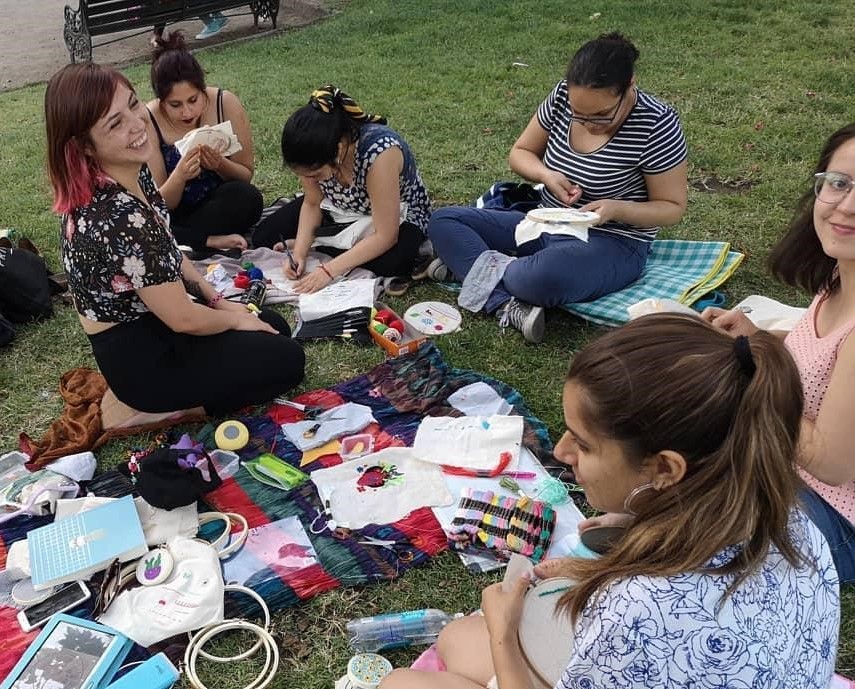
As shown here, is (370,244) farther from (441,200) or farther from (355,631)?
(355,631)

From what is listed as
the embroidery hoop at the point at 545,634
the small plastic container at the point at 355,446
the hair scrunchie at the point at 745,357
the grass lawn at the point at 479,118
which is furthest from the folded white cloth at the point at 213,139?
the hair scrunchie at the point at 745,357

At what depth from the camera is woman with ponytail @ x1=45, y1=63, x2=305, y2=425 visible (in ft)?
8.52

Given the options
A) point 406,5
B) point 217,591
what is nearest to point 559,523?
point 217,591

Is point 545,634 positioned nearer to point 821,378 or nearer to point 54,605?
point 821,378

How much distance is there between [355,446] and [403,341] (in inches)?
31.5

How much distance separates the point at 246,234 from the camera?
4.82 meters

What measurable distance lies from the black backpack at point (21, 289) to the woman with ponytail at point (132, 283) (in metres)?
1.15

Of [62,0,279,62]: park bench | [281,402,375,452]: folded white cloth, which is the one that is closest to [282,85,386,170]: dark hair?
[281,402,375,452]: folded white cloth

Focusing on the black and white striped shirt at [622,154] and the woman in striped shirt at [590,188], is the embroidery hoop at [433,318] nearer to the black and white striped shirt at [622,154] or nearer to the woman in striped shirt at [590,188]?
the woman in striped shirt at [590,188]

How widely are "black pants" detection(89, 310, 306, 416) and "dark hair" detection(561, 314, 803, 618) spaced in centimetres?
215

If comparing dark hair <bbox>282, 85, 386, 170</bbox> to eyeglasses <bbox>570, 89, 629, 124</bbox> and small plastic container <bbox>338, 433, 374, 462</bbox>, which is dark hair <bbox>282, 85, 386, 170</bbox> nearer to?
eyeglasses <bbox>570, 89, 629, 124</bbox>

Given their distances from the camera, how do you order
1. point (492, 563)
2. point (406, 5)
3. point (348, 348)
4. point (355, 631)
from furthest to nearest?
point (406, 5)
point (348, 348)
point (492, 563)
point (355, 631)

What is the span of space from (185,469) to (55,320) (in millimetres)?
1826

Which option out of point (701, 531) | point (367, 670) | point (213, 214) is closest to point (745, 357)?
point (701, 531)
